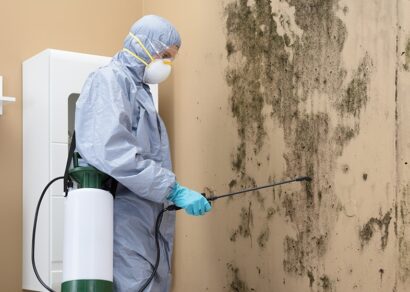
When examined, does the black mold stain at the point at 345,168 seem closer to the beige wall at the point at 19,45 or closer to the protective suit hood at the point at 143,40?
the protective suit hood at the point at 143,40

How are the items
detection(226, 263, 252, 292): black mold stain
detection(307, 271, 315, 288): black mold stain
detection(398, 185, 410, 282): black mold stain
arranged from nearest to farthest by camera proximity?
detection(398, 185, 410, 282): black mold stain, detection(307, 271, 315, 288): black mold stain, detection(226, 263, 252, 292): black mold stain

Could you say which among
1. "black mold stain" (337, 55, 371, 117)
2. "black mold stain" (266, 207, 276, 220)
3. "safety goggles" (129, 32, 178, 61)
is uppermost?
"safety goggles" (129, 32, 178, 61)

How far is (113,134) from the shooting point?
2123 millimetres

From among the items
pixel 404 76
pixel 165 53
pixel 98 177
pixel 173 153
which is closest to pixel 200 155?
pixel 173 153

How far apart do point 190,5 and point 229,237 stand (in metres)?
1.13

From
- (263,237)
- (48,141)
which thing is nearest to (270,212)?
(263,237)

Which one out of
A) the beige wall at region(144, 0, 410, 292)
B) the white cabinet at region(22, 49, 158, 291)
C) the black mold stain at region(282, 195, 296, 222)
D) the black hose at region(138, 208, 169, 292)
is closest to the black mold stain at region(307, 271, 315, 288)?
the beige wall at region(144, 0, 410, 292)

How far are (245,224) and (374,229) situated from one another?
26.7 inches

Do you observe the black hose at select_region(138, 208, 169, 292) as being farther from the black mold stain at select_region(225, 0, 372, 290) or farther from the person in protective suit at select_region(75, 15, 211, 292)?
the black mold stain at select_region(225, 0, 372, 290)

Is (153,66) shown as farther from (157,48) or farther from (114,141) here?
(114,141)

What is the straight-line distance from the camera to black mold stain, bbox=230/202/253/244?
2646mm

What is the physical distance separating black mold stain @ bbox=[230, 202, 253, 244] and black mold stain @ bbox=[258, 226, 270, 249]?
7 cm

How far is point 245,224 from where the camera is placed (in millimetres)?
2672

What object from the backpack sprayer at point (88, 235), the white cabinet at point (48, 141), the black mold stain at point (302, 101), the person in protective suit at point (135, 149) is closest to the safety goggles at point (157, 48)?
the person in protective suit at point (135, 149)
